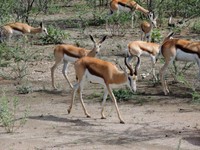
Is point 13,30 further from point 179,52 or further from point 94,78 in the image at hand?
point 94,78

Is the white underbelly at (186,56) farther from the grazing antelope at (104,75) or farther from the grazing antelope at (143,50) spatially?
the grazing antelope at (104,75)

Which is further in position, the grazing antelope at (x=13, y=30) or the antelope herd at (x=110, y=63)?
the grazing antelope at (x=13, y=30)

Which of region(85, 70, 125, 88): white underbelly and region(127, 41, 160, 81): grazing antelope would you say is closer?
region(85, 70, 125, 88): white underbelly

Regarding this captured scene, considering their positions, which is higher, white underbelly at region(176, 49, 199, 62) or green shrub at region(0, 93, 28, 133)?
white underbelly at region(176, 49, 199, 62)

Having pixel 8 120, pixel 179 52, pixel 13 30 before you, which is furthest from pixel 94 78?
pixel 13 30

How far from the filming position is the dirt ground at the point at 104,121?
7.29 metres

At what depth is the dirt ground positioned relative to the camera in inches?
287

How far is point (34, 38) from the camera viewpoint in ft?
52.9

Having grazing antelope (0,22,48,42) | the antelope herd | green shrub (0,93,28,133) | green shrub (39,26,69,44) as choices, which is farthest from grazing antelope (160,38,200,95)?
grazing antelope (0,22,48,42)

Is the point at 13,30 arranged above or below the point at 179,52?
below

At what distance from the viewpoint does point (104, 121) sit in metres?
8.38

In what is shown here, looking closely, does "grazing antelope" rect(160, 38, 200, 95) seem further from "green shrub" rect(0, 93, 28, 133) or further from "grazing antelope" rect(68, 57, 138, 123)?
"green shrub" rect(0, 93, 28, 133)

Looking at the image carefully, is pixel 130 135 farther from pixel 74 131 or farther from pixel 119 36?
pixel 119 36

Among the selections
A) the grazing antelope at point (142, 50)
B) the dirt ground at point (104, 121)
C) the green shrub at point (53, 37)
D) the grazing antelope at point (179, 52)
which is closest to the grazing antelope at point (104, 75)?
the dirt ground at point (104, 121)
